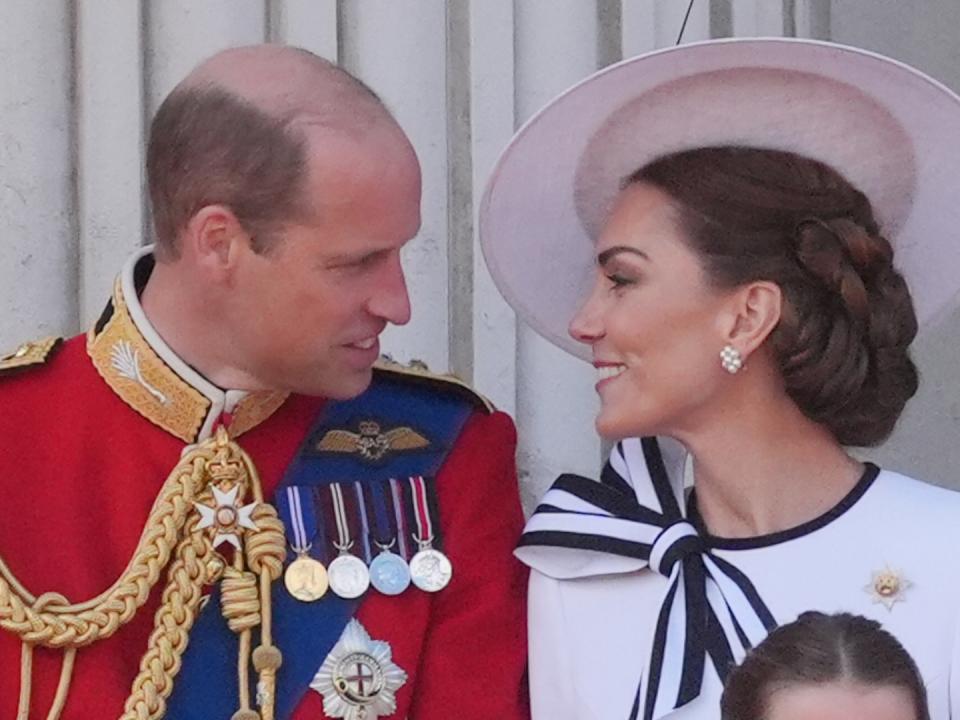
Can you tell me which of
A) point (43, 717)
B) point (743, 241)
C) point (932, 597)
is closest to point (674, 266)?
point (743, 241)

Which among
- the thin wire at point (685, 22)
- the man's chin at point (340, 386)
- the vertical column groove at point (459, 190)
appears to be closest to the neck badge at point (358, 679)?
the man's chin at point (340, 386)

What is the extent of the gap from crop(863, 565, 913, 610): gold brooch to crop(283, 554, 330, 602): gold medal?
544 millimetres

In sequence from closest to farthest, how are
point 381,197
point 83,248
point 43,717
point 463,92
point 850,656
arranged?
1. point 850,656
2. point 43,717
3. point 381,197
4. point 83,248
5. point 463,92

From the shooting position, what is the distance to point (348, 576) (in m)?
2.32

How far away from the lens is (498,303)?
3.10 m

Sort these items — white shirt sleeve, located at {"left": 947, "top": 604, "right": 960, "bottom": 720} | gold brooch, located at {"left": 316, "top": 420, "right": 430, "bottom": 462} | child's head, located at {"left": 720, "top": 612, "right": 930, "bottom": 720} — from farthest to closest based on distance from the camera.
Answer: gold brooch, located at {"left": 316, "top": 420, "right": 430, "bottom": 462}
white shirt sleeve, located at {"left": 947, "top": 604, "right": 960, "bottom": 720}
child's head, located at {"left": 720, "top": 612, "right": 930, "bottom": 720}

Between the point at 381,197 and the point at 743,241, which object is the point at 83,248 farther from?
the point at 743,241

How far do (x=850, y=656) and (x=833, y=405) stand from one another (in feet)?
1.65

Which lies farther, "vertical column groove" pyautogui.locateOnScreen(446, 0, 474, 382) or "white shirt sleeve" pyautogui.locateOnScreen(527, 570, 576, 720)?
"vertical column groove" pyautogui.locateOnScreen(446, 0, 474, 382)

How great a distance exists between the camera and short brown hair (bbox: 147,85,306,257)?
2.31 metres

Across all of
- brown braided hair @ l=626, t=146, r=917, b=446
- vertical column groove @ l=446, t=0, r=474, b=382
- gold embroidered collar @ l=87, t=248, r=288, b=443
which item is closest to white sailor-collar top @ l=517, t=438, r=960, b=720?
brown braided hair @ l=626, t=146, r=917, b=446

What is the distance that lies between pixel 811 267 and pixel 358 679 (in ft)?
2.03

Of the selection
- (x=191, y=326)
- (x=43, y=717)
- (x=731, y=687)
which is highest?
(x=191, y=326)

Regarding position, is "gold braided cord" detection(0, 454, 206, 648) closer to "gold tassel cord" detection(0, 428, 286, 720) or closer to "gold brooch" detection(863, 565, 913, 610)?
"gold tassel cord" detection(0, 428, 286, 720)
